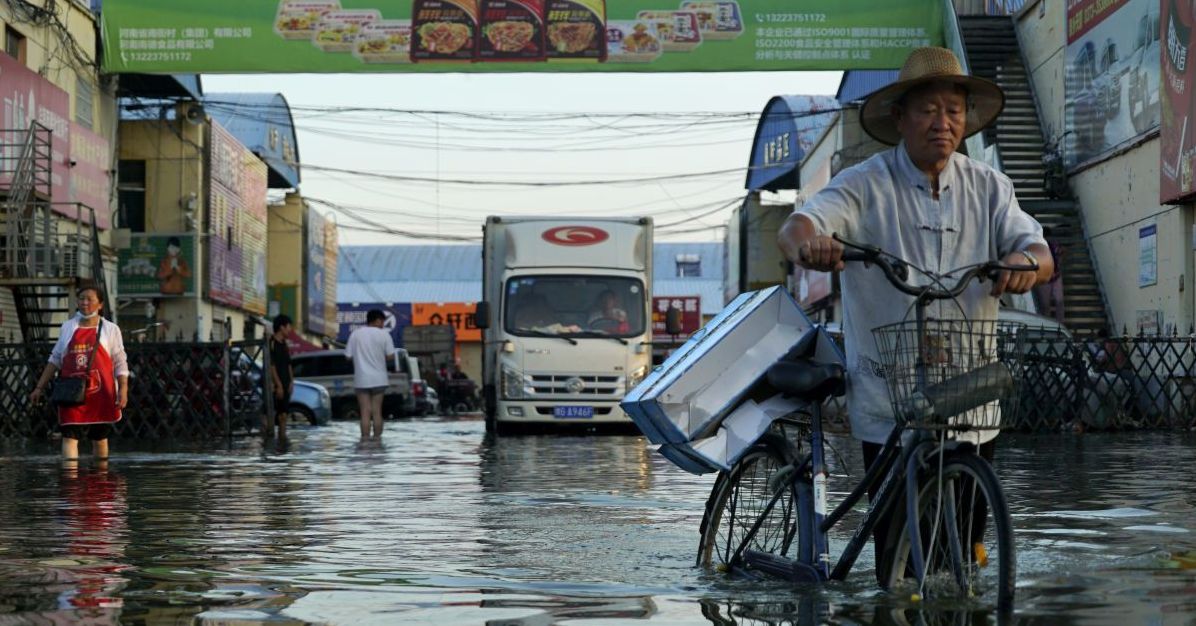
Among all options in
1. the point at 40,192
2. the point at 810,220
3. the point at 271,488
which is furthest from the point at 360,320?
the point at 810,220

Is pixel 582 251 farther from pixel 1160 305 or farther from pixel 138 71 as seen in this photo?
pixel 138 71

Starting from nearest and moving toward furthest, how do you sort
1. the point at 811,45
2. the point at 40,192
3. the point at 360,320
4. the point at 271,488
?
the point at 271,488, the point at 40,192, the point at 811,45, the point at 360,320

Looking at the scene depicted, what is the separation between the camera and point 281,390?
23141 millimetres

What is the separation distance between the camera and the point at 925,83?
5816 mm

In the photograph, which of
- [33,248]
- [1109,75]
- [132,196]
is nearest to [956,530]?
[33,248]

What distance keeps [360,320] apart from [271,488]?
69.3m

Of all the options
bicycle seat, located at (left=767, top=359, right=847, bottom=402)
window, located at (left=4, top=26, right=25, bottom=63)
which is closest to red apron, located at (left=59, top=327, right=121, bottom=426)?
bicycle seat, located at (left=767, top=359, right=847, bottom=402)

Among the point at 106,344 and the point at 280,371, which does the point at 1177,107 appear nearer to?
the point at 280,371

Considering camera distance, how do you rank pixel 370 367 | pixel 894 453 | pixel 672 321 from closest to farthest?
pixel 894 453 < pixel 370 367 < pixel 672 321

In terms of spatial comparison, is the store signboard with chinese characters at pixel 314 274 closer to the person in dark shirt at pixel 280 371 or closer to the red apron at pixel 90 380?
the person in dark shirt at pixel 280 371

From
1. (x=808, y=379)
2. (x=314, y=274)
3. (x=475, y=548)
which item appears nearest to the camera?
(x=808, y=379)

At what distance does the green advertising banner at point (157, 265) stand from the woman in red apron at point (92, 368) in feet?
88.3

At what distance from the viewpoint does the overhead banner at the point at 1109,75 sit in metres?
27.5

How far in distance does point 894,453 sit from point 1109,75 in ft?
83.9
